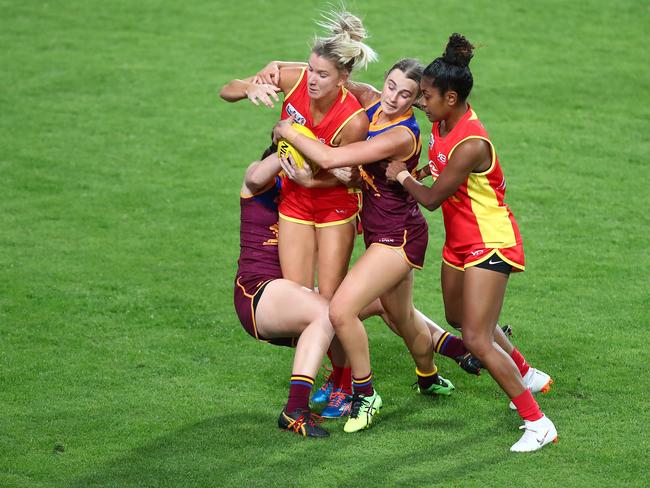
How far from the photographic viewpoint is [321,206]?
23.1 feet

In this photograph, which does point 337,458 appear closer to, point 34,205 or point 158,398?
point 158,398

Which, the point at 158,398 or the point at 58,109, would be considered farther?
the point at 58,109

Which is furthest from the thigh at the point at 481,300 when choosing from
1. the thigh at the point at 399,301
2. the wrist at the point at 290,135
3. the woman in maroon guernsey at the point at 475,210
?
the wrist at the point at 290,135

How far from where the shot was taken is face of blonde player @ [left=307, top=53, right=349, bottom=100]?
22.3 feet

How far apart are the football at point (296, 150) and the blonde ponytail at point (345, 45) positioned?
0.46 meters

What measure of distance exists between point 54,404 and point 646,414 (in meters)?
3.89

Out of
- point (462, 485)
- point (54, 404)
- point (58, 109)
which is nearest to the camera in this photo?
point (462, 485)

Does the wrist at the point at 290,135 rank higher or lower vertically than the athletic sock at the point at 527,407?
higher

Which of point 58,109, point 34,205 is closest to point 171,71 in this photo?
point 58,109

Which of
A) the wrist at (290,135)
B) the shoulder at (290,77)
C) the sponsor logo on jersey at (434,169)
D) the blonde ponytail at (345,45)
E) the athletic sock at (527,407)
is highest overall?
the blonde ponytail at (345,45)

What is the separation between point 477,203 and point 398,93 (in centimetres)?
85

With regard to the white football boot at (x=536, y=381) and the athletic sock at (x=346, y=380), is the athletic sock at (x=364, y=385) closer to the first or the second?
the athletic sock at (x=346, y=380)

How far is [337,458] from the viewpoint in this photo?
635cm

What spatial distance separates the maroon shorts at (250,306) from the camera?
6.95 m
